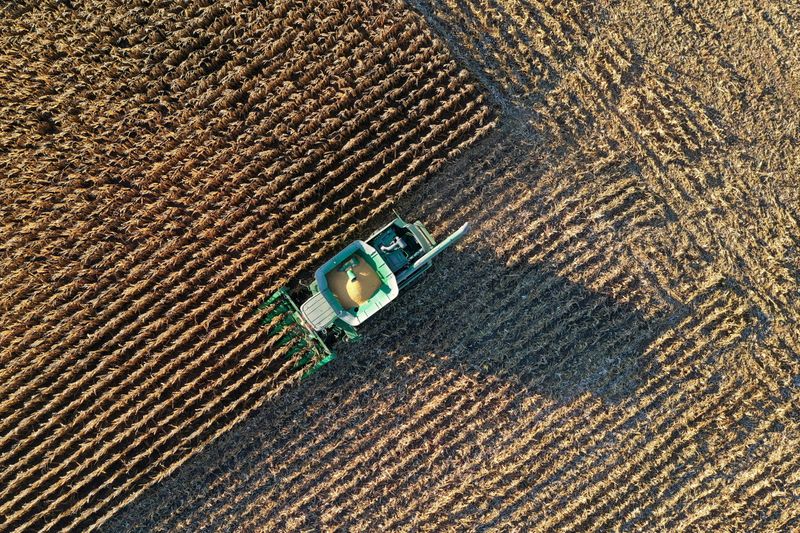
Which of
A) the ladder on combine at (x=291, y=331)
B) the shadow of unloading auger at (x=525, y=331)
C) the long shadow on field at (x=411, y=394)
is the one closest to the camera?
the ladder on combine at (x=291, y=331)

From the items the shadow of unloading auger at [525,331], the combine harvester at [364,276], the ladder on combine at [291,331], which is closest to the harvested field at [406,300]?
the shadow of unloading auger at [525,331]

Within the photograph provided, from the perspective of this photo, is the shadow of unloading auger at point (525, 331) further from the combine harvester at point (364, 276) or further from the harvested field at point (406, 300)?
the combine harvester at point (364, 276)

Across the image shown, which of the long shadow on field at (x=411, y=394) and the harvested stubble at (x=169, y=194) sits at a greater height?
the harvested stubble at (x=169, y=194)

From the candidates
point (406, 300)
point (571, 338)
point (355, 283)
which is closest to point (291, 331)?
point (355, 283)

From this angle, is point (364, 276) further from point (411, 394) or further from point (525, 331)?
point (525, 331)

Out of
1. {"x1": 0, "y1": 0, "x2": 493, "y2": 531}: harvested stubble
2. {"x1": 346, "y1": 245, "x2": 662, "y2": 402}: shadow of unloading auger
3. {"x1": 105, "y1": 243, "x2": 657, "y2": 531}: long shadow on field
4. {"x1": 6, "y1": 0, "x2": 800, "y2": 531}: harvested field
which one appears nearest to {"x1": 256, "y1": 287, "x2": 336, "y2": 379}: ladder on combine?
{"x1": 0, "y1": 0, "x2": 493, "y2": 531}: harvested stubble

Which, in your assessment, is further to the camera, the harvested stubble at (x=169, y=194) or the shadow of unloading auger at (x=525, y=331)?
the shadow of unloading auger at (x=525, y=331)
